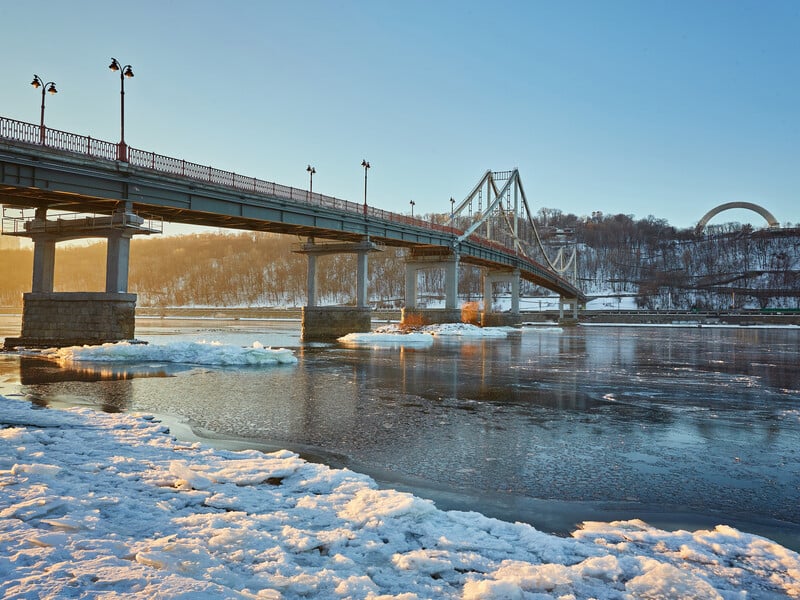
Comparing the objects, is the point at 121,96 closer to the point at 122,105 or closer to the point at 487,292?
the point at 122,105

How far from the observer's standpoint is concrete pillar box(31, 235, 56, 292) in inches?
1152

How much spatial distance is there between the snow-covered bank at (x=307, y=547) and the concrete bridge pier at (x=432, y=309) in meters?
51.3

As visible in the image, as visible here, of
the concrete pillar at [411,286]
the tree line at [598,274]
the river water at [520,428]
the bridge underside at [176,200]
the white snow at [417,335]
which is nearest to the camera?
the river water at [520,428]

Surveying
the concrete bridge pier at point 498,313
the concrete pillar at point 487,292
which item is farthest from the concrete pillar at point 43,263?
the concrete pillar at point 487,292

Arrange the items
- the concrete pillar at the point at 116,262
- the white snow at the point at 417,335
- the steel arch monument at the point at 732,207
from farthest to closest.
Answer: the steel arch monument at the point at 732,207 < the white snow at the point at 417,335 < the concrete pillar at the point at 116,262

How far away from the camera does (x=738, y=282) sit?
138 metres

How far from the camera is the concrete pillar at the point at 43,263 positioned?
29250mm

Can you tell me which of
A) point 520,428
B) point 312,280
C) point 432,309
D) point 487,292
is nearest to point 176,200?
point 312,280

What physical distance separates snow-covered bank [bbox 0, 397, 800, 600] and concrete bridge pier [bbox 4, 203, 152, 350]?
72.9ft

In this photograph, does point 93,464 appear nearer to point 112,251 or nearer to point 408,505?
point 408,505

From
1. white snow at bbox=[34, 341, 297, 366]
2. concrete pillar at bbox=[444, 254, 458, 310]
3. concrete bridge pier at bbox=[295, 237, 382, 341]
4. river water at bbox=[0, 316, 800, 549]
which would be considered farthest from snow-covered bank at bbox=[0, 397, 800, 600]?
concrete pillar at bbox=[444, 254, 458, 310]

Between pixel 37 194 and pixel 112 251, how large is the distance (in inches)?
168

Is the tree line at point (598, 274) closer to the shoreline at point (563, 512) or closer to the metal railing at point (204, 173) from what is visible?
the metal railing at point (204, 173)

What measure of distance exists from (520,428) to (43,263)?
98.5ft
